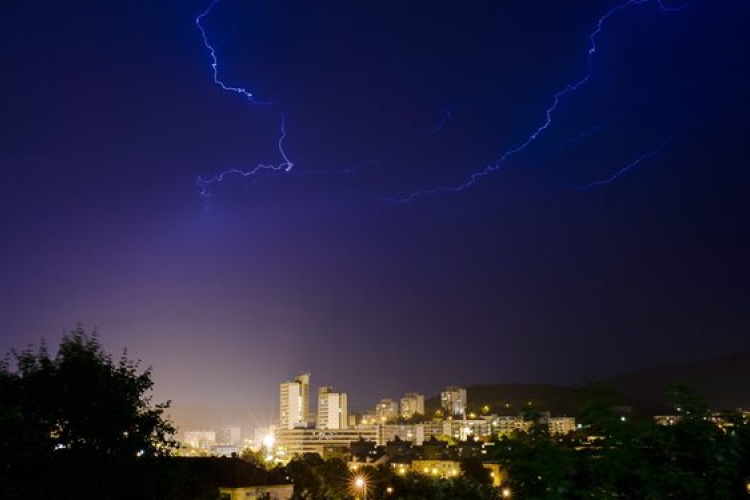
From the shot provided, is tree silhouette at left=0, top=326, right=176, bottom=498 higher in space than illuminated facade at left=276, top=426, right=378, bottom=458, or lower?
higher

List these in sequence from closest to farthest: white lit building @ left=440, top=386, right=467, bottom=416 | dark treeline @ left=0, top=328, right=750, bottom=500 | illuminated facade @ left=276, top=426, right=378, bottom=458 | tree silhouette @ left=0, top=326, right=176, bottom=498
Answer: dark treeline @ left=0, top=328, right=750, bottom=500 → tree silhouette @ left=0, top=326, right=176, bottom=498 → illuminated facade @ left=276, top=426, right=378, bottom=458 → white lit building @ left=440, top=386, right=467, bottom=416

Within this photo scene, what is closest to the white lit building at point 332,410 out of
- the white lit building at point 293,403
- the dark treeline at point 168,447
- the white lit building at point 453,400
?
the white lit building at point 293,403

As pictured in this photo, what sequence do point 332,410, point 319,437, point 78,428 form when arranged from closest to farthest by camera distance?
point 78,428 → point 319,437 → point 332,410

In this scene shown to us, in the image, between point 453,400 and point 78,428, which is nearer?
point 78,428

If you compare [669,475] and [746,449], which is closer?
[669,475]

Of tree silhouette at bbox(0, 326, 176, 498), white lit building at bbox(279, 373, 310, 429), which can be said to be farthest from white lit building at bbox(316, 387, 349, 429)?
tree silhouette at bbox(0, 326, 176, 498)

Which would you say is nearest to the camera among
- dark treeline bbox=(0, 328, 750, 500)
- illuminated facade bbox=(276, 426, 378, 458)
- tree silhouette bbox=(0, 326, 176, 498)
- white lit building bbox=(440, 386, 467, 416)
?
dark treeline bbox=(0, 328, 750, 500)

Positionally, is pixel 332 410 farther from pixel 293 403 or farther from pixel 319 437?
pixel 319 437

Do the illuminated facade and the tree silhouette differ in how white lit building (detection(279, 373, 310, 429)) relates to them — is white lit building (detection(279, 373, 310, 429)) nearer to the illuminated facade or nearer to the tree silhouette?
the illuminated facade

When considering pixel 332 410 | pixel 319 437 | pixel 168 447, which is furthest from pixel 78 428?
pixel 332 410

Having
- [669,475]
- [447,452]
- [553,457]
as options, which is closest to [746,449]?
[669,475]

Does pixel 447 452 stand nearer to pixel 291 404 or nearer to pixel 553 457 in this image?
pixel 553 457
